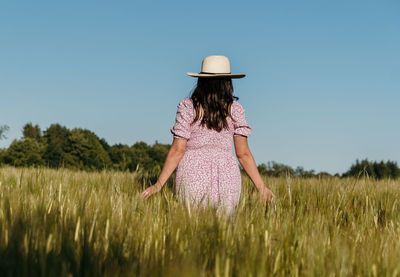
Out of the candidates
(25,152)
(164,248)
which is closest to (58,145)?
(25,152)

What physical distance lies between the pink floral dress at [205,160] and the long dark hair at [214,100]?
52 millimetres

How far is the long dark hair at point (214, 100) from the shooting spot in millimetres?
3570

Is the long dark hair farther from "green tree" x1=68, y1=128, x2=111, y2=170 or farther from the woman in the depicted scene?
"green tree" x1=68, y1=128, x2=111, y2=170

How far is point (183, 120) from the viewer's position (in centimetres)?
356

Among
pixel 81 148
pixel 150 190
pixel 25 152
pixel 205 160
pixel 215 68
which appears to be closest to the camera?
pixel 150 190

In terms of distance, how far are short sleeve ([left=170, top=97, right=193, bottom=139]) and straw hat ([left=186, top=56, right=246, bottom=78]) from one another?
29 cm

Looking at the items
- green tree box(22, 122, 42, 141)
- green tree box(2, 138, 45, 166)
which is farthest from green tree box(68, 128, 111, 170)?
green tree box(22, 122, 42, 141)

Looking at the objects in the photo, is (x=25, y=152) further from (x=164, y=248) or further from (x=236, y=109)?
(x=164, y=248)

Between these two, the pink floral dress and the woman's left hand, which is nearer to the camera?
the woman's left hand

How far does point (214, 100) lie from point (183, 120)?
343 mm

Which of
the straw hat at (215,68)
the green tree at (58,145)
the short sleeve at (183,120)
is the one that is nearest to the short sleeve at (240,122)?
the straw hat at (215,68)

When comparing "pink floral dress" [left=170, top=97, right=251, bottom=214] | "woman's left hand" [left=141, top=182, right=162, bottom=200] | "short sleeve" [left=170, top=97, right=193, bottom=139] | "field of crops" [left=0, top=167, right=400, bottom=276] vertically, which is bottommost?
"field of crops" [left=0, top=167, right=400, bottom=276]

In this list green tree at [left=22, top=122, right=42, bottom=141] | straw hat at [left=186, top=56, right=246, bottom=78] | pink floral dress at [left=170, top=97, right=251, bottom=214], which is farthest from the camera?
green tree at [left=22, top=122, right=42, bottom=141]

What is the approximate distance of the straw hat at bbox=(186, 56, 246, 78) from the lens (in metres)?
3.62
